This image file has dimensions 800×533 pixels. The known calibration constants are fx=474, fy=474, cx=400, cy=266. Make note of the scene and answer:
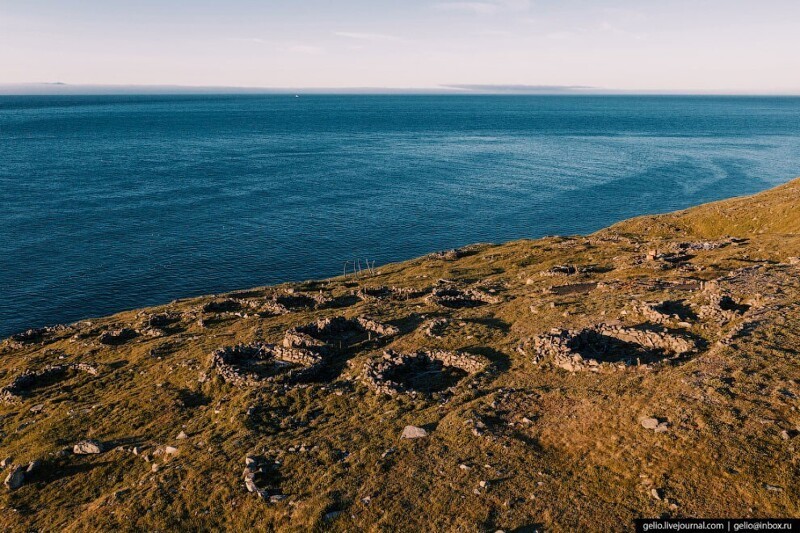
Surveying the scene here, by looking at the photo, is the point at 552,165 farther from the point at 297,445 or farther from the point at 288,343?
the point at 297,445

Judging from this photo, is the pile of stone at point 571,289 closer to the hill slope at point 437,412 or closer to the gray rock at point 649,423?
the hill slope at point 437,412

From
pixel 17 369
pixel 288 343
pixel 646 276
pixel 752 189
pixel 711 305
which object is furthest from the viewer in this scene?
pixel 752 189

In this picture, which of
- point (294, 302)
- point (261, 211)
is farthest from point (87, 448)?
point (261, 211)

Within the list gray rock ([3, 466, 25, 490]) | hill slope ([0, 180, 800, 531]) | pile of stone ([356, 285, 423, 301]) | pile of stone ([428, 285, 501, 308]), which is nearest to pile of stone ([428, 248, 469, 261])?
pile of stone ([356, 285, 423, 301])

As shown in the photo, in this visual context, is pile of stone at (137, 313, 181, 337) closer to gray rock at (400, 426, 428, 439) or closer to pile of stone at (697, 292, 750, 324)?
gray rock at (400, 426, 428, 439)

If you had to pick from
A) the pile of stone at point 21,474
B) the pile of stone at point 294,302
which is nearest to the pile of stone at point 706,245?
the pile of stone at point 294,302

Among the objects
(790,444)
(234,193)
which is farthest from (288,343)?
(234,193)
